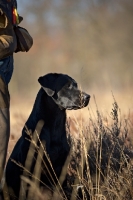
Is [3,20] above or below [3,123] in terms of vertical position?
above

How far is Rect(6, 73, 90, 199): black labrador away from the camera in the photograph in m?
3.77

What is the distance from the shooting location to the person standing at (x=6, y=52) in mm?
2502

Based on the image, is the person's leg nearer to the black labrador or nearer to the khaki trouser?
the khaki trouser

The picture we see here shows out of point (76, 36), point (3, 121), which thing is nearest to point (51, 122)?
point (3, 121)

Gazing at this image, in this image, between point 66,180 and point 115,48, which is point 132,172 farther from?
point 115,48

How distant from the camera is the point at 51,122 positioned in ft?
13.0


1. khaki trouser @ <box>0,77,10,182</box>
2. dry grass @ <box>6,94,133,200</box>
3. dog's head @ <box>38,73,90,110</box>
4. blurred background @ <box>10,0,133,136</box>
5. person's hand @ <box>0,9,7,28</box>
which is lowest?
dry grass @ <box>6,94,133,200</box>

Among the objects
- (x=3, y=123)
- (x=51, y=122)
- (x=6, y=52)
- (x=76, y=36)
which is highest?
(x=76, y=36)

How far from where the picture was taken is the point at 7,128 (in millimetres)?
2527

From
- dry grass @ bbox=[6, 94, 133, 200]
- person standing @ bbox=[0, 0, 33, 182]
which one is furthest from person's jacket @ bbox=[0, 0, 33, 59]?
dry grass @ bbox=[6, 94, 133, 200]

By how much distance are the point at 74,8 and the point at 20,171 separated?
67.9ft

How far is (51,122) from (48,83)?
16.4 inches

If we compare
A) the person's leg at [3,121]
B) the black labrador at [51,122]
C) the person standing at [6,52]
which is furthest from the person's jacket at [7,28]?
the black labrador at [51,122]

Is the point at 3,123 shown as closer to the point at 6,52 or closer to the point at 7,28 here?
the point at 6,52
